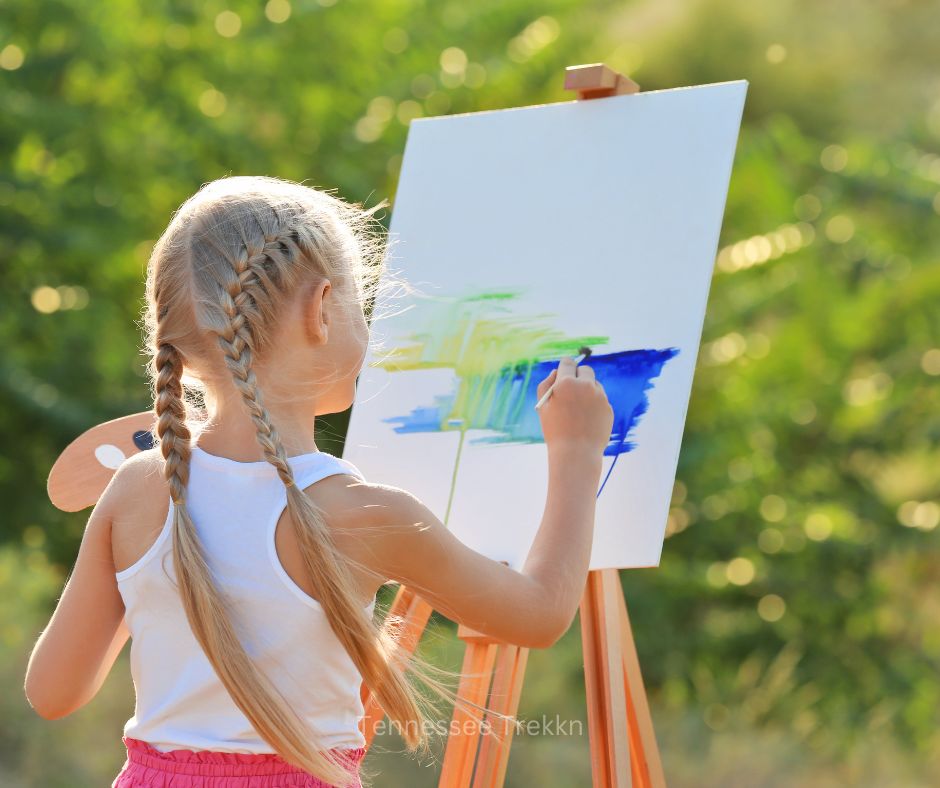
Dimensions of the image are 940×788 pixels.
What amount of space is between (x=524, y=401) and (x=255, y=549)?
72 cm

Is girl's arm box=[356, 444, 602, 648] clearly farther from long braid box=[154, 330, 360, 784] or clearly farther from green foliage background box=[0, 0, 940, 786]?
green foliage background box=[0, 0, 940, 786]

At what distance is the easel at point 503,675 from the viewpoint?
67.3 inches

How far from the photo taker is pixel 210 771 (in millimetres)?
1258

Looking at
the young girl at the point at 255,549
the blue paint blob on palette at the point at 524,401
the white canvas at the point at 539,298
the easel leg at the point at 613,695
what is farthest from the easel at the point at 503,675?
the young girl at the point at 255,549

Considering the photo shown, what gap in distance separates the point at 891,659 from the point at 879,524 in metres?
0.60

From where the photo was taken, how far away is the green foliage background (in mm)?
4918

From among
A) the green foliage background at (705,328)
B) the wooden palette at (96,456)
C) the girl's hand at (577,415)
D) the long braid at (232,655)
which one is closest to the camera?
the long braid at (232,655)

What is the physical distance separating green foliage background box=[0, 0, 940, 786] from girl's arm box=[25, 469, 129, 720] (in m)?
3.41

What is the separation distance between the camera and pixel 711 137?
1.85 meters

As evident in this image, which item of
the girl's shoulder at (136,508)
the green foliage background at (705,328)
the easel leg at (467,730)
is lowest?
the green foliage background at (705,328)

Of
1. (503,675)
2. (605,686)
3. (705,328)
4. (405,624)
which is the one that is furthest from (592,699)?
(705,328)

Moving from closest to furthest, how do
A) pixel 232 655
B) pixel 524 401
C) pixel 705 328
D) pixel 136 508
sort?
pixel 232 655 < pixel 136 508 < pixel 524 401 < pixel 705 328

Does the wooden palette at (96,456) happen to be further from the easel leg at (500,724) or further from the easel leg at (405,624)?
the easel leg at (500,724)

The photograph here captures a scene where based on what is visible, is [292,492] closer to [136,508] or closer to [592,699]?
[136,508]
